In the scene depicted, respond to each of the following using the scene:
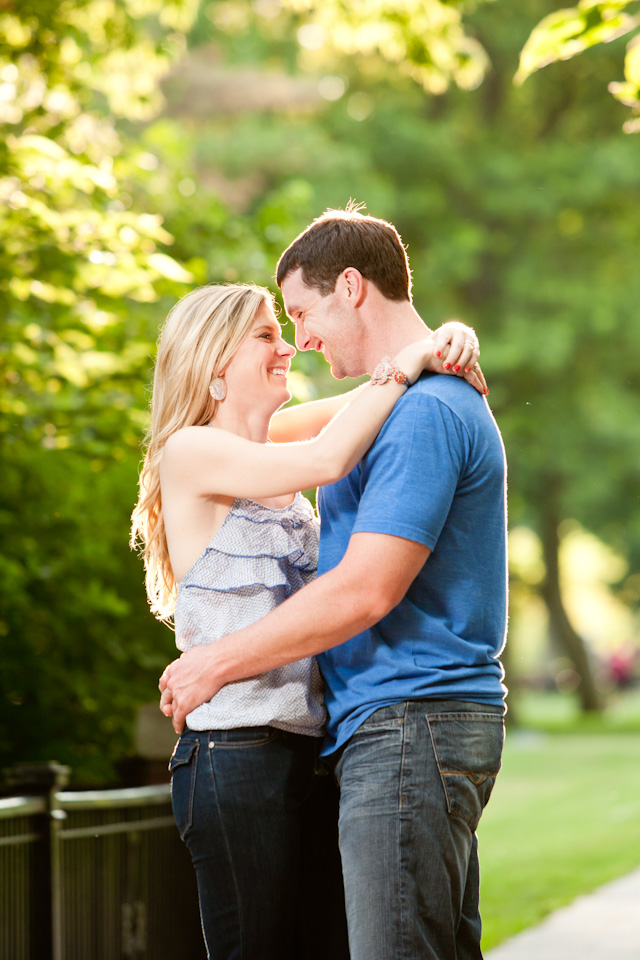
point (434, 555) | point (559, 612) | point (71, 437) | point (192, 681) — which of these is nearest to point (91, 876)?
point (71, 437)

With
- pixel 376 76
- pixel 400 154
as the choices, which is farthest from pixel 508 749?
pixel 376 76

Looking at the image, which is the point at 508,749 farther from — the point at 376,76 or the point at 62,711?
the point at 62,711

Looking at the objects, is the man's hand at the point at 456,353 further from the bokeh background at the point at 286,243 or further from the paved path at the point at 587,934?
the paved path at the point at 587,934

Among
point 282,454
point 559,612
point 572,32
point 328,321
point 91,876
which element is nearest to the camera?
point 282,454

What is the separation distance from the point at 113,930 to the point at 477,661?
115 inches

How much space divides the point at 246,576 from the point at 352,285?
70 cm

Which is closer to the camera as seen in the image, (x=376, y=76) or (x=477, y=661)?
(x=477, y=661)

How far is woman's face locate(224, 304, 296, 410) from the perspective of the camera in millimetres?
2803

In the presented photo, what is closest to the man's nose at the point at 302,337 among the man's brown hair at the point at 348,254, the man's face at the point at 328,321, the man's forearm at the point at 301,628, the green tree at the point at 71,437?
the man's face at the point at 328,321

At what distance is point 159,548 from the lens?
114 inches

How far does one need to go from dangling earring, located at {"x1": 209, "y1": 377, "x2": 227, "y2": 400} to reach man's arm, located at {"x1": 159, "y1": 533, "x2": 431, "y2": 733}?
21.0 inches

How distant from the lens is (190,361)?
9.11 feet

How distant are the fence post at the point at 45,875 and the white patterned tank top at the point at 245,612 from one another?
6.46 ft

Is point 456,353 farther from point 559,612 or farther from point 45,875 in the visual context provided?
point 559,612
